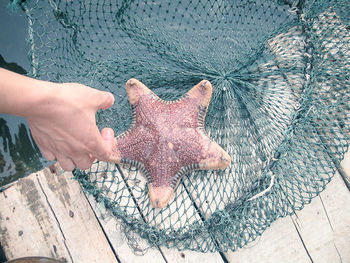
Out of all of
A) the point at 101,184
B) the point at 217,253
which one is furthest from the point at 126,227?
the point at 217,253

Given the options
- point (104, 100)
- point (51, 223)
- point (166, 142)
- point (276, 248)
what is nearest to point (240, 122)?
point (166, 142)

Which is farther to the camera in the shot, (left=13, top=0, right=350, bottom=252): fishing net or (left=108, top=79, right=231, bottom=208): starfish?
(left=13, top=0, right=350, bottom=252): fishing net

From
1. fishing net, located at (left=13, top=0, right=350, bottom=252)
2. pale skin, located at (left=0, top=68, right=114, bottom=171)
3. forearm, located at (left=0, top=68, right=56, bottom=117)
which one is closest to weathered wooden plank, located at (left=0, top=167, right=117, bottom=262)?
fishing net, located at (left=13, top=0, right=350, bottom=252)

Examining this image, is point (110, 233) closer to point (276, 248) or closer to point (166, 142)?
point (166, 142)

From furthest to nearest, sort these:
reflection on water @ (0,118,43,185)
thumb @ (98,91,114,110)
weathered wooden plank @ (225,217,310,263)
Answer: reflection on water @ (0,118,43,185) → weathered wooden plank @ (225,217,310,263) → thumb @ (98,91,114,110)

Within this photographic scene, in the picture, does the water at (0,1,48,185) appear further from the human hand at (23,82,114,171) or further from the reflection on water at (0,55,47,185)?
the human hand at (23,82,114,171)

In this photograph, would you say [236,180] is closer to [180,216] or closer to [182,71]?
[180,216]
